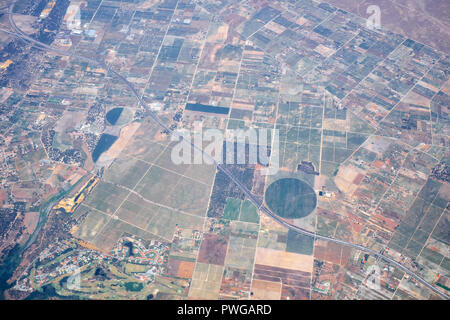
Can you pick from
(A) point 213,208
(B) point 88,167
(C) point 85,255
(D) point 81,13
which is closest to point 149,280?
(C) point 85,255

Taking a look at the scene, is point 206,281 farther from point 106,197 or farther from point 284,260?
point 106,197

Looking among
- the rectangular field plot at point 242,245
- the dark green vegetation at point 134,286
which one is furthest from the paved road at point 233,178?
the dark green vegetation at point 134,286

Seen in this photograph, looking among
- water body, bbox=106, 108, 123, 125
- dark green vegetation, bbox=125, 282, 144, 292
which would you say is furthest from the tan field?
water body, bbox=106, 108, 123, 125

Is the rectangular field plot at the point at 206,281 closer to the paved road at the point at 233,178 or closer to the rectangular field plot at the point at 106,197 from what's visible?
the paved road at the point at 233,178

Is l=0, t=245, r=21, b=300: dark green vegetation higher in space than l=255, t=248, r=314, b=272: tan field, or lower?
lower

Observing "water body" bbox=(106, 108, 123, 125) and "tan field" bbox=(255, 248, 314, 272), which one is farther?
"water body" bbox=(106, 108, 123, 125)

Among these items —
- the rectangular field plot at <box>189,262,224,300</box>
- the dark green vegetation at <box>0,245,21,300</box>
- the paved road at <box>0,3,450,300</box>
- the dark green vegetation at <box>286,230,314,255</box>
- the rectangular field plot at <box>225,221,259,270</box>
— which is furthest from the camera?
the dark green vegetation at <box>286,230,314,255</box>

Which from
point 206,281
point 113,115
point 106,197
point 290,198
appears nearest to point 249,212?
point 290,198

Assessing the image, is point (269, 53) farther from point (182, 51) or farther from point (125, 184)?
point (125, 184)

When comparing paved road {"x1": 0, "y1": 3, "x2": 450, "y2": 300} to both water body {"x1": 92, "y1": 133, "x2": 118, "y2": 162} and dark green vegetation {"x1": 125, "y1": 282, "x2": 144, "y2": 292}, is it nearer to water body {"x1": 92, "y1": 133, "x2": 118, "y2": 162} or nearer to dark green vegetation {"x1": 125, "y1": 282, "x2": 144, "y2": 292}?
water body {"x1": 92, "y1": 133, "x2": 118, "y2": 162}
